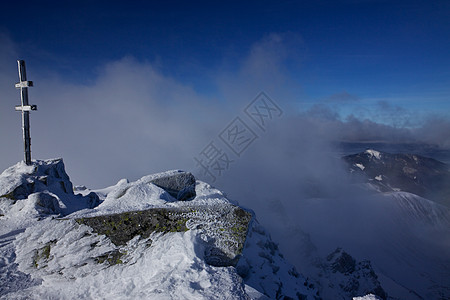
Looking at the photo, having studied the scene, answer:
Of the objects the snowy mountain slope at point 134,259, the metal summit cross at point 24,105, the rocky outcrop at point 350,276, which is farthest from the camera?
the rocky outcrop at point 350,276

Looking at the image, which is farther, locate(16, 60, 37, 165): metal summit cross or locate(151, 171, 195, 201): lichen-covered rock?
locate(16, 60, 37, 165): metal summit cross

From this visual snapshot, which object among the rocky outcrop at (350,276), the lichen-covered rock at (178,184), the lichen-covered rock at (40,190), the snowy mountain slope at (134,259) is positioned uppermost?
the rocky outcrop at (350,276)

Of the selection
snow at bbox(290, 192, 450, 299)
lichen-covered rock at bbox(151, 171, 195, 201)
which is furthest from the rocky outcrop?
lichen-covered rock at bbox(151, 171, 195, 201)

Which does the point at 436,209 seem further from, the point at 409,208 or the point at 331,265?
the point at 331,265

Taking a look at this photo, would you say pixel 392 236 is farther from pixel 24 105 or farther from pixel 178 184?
pixel 24 105

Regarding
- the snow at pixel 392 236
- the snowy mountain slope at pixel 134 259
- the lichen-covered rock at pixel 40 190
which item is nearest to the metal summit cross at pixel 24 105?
the lichen-covered rock at pixel 40 190

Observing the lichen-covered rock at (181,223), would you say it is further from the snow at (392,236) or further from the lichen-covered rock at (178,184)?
the snow at (392,236)

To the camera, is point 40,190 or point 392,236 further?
point 392,236

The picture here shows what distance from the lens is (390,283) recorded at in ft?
181

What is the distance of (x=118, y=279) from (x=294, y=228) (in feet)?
224

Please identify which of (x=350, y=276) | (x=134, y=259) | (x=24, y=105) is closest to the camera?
(x=134, y=259)

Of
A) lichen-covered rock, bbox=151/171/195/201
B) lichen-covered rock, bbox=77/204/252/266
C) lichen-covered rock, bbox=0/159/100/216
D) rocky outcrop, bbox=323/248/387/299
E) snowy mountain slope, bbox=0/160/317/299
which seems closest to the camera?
snowy mountain slope, bbox=0/160/317/299

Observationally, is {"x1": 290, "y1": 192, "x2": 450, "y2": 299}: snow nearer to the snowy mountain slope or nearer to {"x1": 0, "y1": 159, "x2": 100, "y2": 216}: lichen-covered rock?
{"x1": 0, "y1": 159, "x2": 100, "y2": 216}: lichen-covered rock

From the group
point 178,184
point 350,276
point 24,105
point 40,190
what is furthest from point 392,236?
point 24,105
